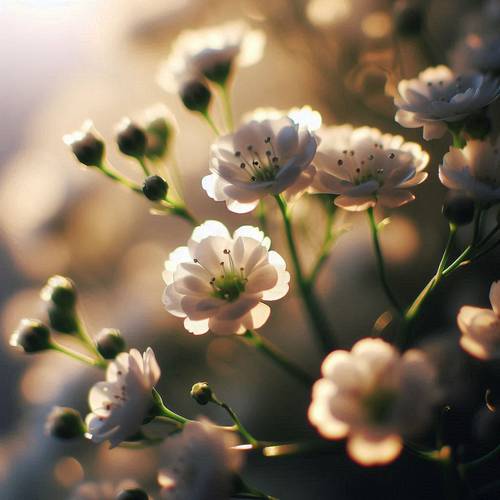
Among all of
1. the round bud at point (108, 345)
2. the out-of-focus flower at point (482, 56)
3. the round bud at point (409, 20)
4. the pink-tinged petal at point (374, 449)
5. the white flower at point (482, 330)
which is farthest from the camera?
the round bud at point (409, 20)

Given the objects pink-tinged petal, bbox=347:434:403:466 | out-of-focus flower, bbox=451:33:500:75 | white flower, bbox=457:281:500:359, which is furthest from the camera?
out-of-focus flower, bbox=451:33:500:75

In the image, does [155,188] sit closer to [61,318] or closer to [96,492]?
[61,318]

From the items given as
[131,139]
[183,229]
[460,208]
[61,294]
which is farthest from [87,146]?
[183,229]

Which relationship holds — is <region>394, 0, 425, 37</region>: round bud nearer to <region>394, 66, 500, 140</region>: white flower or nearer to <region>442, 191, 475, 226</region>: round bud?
<region>394, 66, 500, 140</region>: white flower

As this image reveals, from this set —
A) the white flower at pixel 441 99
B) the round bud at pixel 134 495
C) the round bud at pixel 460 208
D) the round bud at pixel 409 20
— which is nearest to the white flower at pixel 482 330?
the round bud at pixel 460 208

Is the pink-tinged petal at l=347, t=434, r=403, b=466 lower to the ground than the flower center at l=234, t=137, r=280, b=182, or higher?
lower

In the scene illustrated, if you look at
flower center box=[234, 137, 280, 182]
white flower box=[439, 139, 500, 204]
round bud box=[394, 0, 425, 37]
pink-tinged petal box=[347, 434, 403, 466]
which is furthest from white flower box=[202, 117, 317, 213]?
round bud box=[394, 0, 425, 37]

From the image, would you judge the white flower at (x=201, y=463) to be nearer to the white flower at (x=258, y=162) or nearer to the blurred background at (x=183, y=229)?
the white flower at (x=258, y=162)

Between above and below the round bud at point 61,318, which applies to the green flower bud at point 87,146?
above
